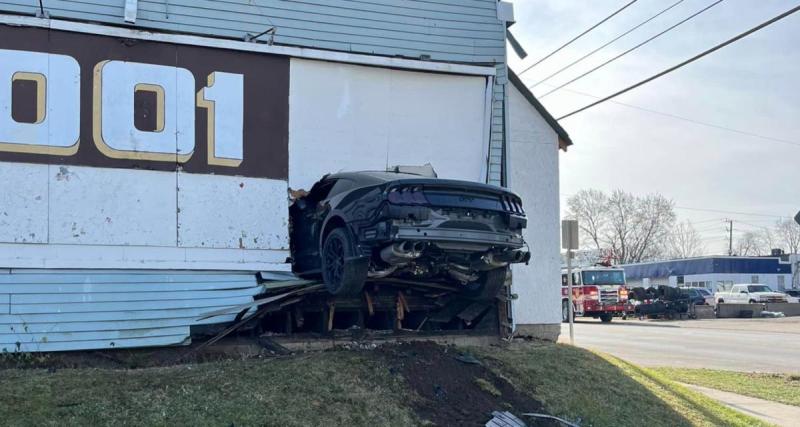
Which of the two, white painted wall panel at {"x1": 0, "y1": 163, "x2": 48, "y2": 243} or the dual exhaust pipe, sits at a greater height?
white painted wall panel at {"x1": 0, "y1": 163, "x2": 48, "y2": 243}

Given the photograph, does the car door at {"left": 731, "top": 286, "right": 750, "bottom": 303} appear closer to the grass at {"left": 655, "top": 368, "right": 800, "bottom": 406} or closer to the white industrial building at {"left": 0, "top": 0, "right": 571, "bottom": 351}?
the grass at {"left": 655, "top": 368, "right": 800, "bottom": 406}

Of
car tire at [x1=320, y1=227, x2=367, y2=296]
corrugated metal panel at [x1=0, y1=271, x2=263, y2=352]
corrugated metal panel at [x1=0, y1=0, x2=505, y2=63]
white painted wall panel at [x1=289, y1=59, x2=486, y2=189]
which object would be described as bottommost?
corrugated metal panel at [x1=0, y1=271, x2=263, y2=352]

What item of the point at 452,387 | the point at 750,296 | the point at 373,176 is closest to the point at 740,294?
the point at 750,296

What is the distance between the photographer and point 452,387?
26.0 ft

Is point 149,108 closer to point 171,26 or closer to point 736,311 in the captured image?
point 171,26

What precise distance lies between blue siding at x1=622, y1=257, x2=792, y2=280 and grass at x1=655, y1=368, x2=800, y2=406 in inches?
1942

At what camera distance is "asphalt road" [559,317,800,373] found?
15.6 metres

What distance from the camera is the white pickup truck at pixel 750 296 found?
4084cm

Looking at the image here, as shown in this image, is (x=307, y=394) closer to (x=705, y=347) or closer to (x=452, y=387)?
(x=452, y=387)

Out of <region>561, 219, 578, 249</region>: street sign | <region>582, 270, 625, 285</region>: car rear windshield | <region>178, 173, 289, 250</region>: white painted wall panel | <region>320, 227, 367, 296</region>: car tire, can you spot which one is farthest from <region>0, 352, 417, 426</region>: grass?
<region>582, 270, 625, 285</region>: car rear windshield

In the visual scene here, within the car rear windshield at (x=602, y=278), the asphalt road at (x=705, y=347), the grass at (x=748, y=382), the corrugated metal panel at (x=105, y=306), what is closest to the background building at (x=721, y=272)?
the car rear windshield at (x=602, y=278)

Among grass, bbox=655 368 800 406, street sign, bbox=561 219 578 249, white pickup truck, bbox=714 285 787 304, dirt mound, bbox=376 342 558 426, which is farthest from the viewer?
white pickup truck, bbox=714 285 787 304

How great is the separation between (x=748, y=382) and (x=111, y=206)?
35.2ft

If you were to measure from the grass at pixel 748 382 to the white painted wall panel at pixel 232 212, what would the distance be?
24.3 ft
